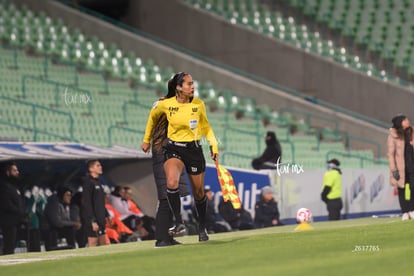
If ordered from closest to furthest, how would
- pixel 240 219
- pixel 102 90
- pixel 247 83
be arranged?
pixel 240 219
pixel 102 90
pixel 247 83

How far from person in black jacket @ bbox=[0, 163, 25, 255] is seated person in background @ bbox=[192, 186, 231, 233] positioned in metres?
5.26

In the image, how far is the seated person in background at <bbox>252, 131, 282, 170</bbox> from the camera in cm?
2847

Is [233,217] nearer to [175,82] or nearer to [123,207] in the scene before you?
[123,207]

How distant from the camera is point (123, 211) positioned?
81.5 feet

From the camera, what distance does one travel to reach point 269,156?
28594 mm

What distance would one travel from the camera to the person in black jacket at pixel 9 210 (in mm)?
21484

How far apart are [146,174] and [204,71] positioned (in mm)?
13247

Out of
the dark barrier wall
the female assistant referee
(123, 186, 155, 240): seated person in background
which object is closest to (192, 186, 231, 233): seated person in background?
(123, 186, 155, 240): seated person in background

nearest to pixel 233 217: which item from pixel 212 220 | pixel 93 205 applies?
pixel 212 220

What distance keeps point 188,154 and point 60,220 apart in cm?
733

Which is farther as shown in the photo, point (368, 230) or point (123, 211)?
point (123, 211)

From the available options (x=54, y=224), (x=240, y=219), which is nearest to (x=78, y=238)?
(x=54, y=224)

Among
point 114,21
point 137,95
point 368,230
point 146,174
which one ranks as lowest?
point 368,230

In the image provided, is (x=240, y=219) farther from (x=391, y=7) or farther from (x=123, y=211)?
(x=391, y=7)
